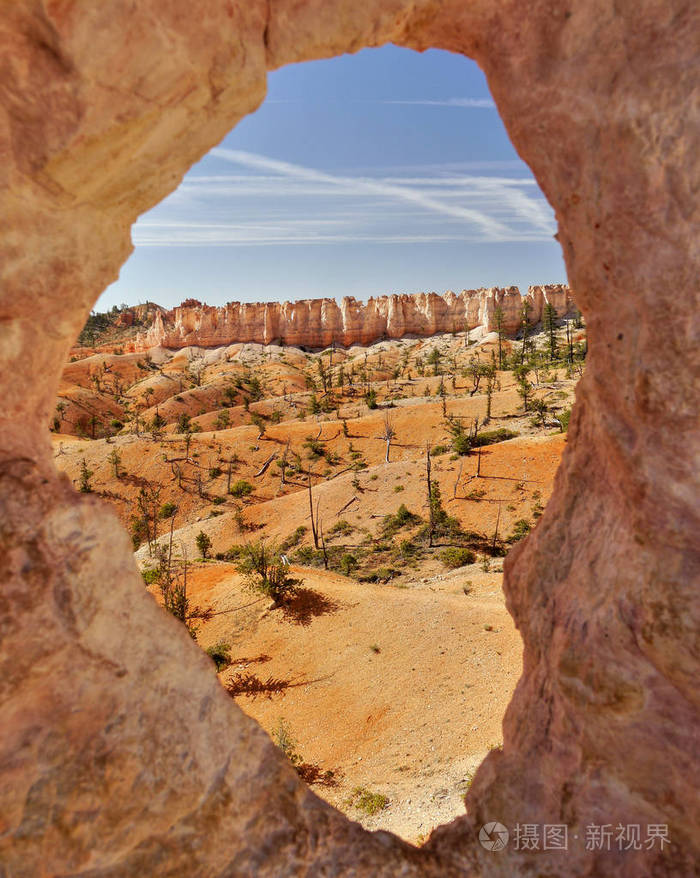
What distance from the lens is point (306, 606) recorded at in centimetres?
1600

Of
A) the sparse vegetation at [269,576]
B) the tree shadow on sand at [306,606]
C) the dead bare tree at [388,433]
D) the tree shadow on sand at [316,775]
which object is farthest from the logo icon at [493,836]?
the dead bare tree at [388,433]

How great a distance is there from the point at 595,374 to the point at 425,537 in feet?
65.3

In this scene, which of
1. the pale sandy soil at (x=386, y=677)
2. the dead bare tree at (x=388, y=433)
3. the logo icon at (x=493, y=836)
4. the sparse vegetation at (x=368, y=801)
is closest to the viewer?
the logo icon at (x=493, y=836)

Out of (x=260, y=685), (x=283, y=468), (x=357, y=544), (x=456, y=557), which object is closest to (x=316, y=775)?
(x=260, y=685)

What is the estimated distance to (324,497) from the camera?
27609 mm

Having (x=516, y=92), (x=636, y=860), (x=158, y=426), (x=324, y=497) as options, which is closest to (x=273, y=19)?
(x=516, y=92)

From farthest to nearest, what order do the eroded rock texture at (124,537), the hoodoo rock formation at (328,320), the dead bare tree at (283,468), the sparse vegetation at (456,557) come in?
the hoodoo rock formation at (328,320), the dead bare tree at (283,468), the sparse vegetation at (456,557), the eroded rock texture at (124,537)

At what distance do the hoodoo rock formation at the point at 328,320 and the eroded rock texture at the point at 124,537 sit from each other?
8127 cm

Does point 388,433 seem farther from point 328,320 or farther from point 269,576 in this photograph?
point 328,320

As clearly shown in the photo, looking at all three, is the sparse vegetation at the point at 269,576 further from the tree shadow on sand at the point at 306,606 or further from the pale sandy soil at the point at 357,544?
the pale sandy soil at the point at 357,544

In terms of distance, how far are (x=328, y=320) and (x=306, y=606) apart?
73.7 meters

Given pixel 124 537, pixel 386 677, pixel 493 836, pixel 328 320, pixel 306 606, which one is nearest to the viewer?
pixel 124 537

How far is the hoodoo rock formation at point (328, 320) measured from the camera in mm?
83438

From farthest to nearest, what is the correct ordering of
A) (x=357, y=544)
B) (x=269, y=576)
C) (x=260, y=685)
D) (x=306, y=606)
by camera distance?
(x=357, y=544)
(x=269, y=576)
(x=306, y=606)
(x=260, y=685)
